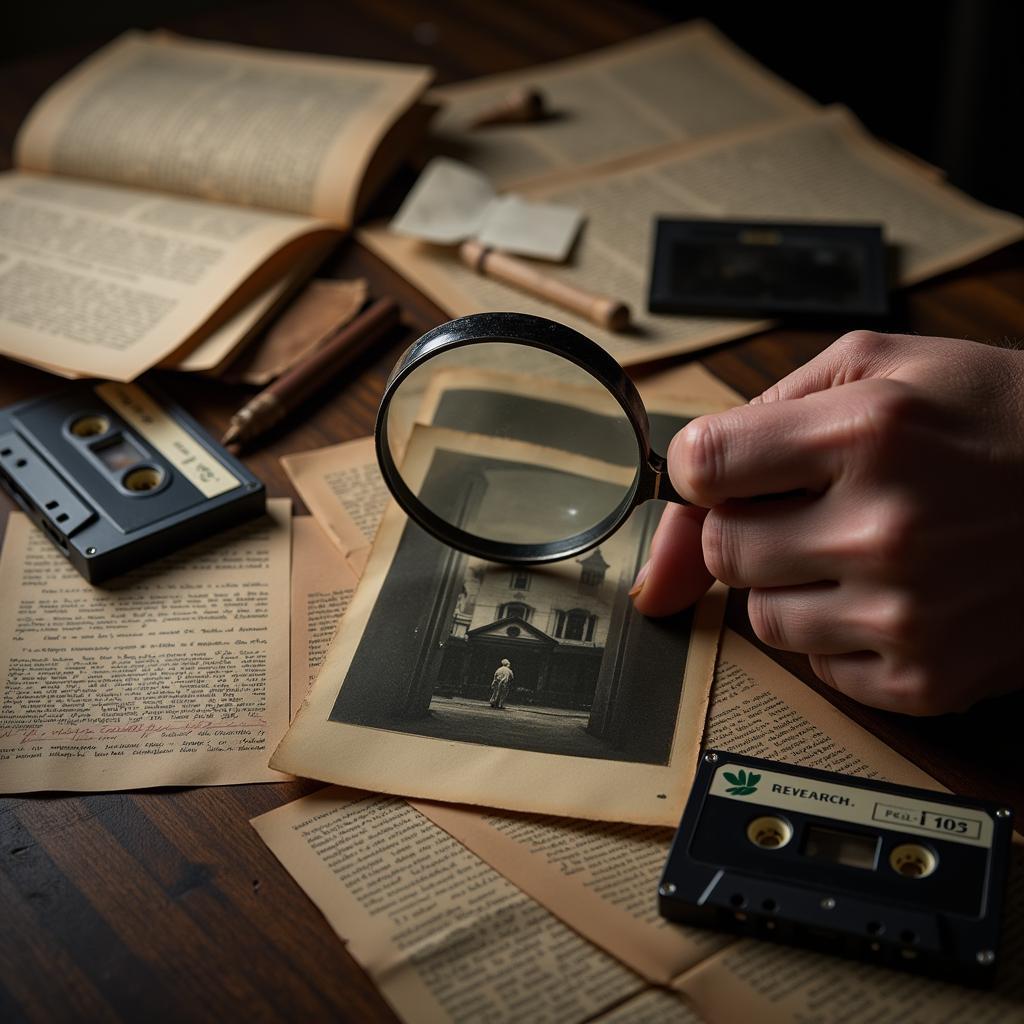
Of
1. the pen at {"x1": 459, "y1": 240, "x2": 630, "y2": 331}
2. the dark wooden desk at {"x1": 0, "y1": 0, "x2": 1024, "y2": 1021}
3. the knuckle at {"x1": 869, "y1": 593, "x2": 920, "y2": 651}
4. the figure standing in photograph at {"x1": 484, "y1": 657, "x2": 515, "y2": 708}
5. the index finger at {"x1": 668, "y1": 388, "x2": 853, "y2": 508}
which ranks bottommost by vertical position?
the dark wooden desk at {"x1": 0, "y1": 0, "x2": 1024, "y2": 1021}

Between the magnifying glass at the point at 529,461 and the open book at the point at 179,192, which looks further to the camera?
the open book at the point at 179,192

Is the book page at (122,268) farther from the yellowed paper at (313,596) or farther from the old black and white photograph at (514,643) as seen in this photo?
the old black and white photograph at (514,643)

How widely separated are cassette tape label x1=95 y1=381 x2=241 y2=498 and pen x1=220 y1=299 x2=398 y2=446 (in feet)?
0.17

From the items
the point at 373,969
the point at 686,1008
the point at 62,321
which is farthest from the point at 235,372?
the point at 686,1008

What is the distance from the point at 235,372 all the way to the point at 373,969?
816 mm

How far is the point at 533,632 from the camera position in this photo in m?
1.10

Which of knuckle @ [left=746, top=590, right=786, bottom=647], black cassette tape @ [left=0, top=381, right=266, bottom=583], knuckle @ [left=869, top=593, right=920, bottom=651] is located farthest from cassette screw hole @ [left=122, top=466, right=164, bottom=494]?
knuckle @ [left=869, top=593, right=920, bottom=651]

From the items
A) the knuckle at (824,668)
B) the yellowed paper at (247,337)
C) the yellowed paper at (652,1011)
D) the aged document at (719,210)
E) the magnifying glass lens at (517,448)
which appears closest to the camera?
the yellowed paper at (652,1011)

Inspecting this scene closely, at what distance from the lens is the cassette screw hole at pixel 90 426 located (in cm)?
133

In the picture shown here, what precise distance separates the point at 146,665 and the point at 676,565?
494 millimetres

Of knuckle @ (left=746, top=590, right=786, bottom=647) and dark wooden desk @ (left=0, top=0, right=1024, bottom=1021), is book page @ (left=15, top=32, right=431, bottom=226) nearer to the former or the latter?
dark wooden desk @ (left=0, top=0, right=1024, bottom=1021)

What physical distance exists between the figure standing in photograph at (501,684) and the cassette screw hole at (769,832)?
24 centimetres

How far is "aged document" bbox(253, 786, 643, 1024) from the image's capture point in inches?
32.1

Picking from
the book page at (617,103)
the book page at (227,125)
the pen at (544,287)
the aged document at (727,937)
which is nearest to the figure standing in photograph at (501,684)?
the aged document at (727,937)
